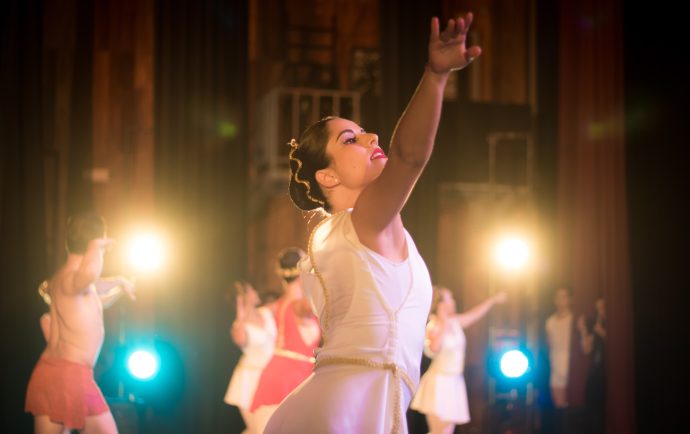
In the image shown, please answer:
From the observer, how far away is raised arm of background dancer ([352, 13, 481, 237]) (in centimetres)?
171

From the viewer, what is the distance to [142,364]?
6.89 metres

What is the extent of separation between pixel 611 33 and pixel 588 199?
155 cm

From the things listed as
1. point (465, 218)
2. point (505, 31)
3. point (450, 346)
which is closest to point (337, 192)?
point (450, 346)

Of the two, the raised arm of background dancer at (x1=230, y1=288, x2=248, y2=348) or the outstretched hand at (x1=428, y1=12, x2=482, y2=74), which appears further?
the raised arm of background dancer at (x1=230, y1=288, x2=248, y2=348)

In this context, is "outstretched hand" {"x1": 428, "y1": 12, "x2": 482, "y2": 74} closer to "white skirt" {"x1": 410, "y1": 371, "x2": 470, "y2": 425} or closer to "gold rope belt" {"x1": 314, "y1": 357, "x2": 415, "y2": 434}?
"gold rope belt" {"x1": 314, "y1": 357, "x2": 415, "y2": 434}

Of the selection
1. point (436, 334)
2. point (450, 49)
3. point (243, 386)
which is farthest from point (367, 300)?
point (436, 334)

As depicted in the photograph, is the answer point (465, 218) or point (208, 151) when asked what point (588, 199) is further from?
point (208, 151)

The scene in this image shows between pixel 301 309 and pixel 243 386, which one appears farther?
pixel 243 386

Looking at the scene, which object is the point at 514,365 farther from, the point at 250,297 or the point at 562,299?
the point at 250,297

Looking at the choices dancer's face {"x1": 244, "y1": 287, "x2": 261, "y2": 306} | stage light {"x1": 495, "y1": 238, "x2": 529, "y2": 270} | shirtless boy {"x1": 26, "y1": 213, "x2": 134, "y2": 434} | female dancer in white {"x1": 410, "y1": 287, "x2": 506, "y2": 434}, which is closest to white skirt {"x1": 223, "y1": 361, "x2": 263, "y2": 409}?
dancer's face {"x1": 244, "y1": 287, "x2": 261, "y2": 306}

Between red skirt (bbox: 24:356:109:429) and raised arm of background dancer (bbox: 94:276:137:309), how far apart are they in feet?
2.41

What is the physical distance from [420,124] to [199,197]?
6139 mm

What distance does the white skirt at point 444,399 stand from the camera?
7.23 metres

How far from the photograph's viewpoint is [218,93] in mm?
7859
